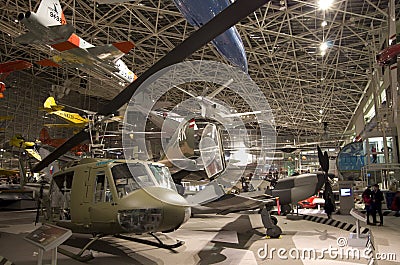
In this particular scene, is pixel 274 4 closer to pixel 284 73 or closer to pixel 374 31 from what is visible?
pixel 374 31

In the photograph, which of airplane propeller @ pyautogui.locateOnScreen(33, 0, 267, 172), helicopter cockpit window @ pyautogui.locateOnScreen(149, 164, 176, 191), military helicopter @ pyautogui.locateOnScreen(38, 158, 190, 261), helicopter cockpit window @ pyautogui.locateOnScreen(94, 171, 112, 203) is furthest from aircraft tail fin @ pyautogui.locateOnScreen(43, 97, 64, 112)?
airplane propeller @ pyautogui.locateOnScreen(33, 0, 267, 172)

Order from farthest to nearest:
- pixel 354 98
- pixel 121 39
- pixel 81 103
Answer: pixel 81 103 < pixel 354 98 < pixel 121 39

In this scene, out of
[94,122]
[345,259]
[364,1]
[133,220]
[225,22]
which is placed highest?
[364,1]

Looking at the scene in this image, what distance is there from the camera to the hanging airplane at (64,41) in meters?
10.3

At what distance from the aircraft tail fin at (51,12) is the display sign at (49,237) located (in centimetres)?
885

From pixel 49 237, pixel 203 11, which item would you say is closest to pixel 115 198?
pixel 49 237

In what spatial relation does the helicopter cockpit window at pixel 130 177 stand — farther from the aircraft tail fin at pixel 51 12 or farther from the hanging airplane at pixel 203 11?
the aircraft tail fin at pixel 51 12

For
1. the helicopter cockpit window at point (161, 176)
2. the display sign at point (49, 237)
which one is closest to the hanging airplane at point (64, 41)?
the helicopter cockpit window at point (161, 176)

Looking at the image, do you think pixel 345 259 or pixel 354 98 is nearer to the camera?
pixel 345 259

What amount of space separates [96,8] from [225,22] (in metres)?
18.1

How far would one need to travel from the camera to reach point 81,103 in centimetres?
3572

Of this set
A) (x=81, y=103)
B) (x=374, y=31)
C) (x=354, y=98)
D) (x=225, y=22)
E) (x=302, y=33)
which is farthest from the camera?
(x=81, y=103)

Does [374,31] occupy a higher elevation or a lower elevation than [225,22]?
higher

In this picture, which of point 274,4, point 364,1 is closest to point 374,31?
point 364,1
